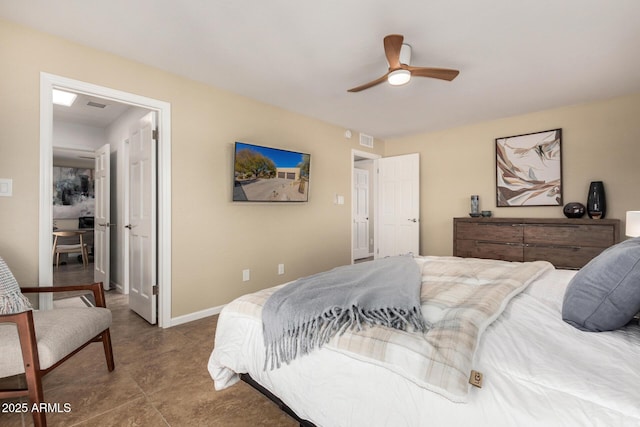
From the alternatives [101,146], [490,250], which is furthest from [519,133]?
[101,146]

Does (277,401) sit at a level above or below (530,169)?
below

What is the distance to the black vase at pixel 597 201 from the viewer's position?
3.56 meters

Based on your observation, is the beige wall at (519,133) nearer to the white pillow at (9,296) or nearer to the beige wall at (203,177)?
the beige wall at (203,177)

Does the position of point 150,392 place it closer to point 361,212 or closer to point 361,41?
point 361,41

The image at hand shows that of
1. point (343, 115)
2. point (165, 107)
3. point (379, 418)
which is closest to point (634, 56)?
point (343, 115)

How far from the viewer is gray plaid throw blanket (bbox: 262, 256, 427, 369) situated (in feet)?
4.03

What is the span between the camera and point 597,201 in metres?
3.56

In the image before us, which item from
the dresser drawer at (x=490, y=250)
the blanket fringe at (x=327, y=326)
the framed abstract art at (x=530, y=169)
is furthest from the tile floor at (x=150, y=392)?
the framed abstract art at (x=530, y=169)

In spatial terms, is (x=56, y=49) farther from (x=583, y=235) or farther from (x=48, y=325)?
(x=583, y=235)

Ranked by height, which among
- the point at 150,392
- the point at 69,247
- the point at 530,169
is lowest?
the point at 150,392

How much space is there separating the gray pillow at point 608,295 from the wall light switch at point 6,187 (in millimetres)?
3317

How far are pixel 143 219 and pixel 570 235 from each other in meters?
4.67

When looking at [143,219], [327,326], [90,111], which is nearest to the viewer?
[327,326]

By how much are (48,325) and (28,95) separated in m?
1.67
